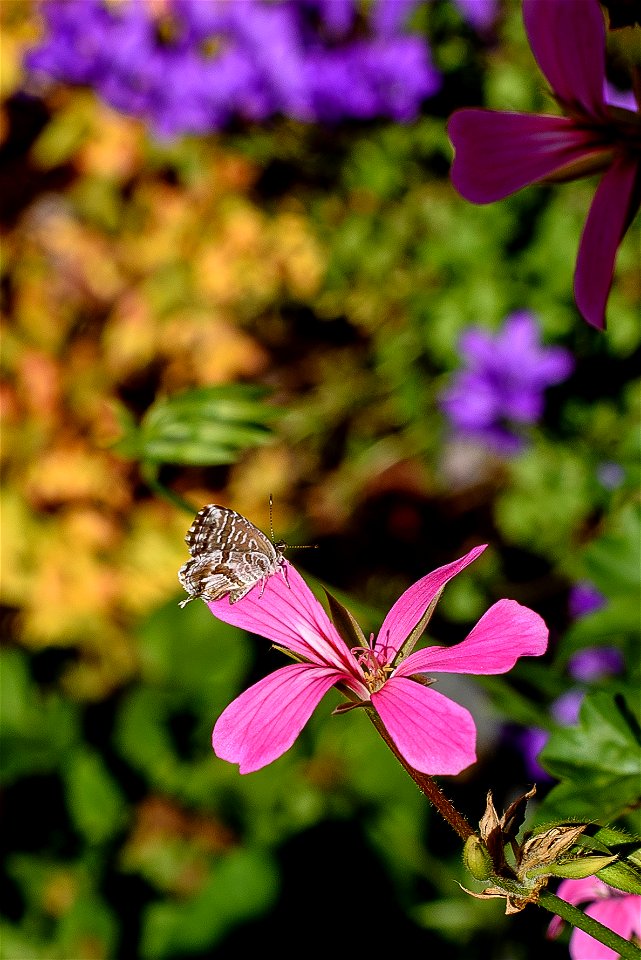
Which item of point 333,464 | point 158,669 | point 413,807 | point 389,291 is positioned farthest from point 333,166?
point 413,807

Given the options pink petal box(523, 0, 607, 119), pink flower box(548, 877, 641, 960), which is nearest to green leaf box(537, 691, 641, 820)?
pink flower box(548, 877, 641, 960)

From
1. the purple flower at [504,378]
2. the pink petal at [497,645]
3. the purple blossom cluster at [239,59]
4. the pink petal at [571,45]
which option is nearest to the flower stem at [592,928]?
the pink petal at [497,645]

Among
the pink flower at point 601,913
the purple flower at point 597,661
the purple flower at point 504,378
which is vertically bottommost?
the purple flower at point 597,661

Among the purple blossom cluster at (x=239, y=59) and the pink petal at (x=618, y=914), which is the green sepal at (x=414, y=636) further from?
the purple blossom cluster at (x=239, y=59)

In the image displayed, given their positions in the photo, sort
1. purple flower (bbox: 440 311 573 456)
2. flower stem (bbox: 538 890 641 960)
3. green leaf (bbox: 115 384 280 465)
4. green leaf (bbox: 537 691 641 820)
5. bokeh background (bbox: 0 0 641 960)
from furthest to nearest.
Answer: purple flower (bbox: 440 311 573 456), bokeh background (bbox: 0 0 641 960), green leaf (bbox: 115 384 280 465), green leaf (bbox: 537 691 641 820), flower stem (bbox: 538 890 641 960)

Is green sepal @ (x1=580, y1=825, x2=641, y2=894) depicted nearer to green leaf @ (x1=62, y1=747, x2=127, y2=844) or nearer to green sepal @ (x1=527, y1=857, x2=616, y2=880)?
green sepal @ (x1=527, y1=857, x2=616, y2=880)

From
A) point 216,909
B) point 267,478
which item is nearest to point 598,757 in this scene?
point 216,909

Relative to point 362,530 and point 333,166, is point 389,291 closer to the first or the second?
point 333,166
